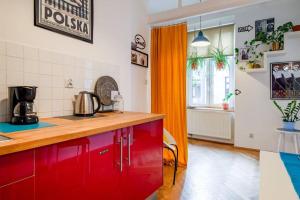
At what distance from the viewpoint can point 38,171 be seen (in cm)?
86

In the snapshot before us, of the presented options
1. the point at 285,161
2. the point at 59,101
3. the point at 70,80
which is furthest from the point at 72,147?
the point at 285,161

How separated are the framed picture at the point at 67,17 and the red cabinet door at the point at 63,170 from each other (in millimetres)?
1031

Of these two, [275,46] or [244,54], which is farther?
[244,54]

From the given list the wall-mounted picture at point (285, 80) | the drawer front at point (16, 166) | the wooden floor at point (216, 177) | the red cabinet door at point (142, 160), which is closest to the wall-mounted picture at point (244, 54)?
the wall-mounted picture at point (285, 80)

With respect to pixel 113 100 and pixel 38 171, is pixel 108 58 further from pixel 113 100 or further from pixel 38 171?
Answer: pixel 38 171

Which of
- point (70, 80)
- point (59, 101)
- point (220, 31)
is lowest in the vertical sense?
point (59, 101)

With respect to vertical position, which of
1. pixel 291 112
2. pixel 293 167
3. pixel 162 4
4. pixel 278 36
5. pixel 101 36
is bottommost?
pixel 293 167

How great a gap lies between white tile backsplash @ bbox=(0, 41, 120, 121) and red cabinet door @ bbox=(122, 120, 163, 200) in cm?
66

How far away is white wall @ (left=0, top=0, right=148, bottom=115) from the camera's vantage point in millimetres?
1292

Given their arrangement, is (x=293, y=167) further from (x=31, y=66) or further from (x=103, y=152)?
(x=31, y=66)

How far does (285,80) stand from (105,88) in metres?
3.16

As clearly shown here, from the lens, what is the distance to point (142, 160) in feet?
5.25

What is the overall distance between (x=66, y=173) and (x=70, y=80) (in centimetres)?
93

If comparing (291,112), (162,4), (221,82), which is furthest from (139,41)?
(291,112)
